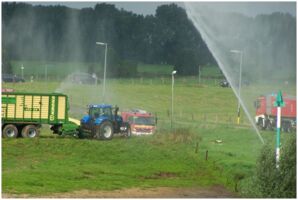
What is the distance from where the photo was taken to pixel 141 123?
5034 centimetres

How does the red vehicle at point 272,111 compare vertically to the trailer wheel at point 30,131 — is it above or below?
above

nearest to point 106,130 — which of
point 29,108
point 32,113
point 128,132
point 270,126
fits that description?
point 128,132

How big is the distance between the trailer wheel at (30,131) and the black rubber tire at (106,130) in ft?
13.0

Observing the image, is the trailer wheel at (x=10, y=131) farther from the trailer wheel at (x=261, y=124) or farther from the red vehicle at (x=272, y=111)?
the trailer wheel at (x=261, y=124)

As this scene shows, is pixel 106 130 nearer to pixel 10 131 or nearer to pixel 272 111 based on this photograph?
pixel 10 131

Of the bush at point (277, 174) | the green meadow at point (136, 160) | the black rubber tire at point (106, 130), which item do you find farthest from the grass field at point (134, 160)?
the bush at point (277, 174)

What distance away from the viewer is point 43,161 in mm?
35375

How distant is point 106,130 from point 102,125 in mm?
416

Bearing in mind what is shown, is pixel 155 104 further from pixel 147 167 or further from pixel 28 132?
pixel 147 167

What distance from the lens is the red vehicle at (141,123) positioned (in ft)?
164

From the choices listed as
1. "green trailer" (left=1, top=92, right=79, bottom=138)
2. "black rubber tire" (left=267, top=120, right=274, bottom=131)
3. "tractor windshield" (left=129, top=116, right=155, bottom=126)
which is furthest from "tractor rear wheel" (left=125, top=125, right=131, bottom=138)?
"black rubber tire" (left=267, top=120, right=274, bottom=131)

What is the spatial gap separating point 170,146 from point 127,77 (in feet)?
158

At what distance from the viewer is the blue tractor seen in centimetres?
4516

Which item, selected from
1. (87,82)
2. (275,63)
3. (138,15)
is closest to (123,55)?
(138,15)
